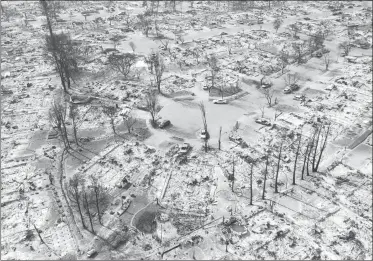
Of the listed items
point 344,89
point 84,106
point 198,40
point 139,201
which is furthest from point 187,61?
point 139,201

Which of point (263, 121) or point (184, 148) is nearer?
point (184, 148)

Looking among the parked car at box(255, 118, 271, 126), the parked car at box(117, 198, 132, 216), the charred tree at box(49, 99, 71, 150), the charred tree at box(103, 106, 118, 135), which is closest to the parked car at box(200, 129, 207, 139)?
the parked car at box(255, 118, 271, 126)

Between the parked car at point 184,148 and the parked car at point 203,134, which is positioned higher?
the parked car at point 203,134

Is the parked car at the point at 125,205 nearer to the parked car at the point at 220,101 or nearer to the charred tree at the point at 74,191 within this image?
the charred tree at the point at 74,191

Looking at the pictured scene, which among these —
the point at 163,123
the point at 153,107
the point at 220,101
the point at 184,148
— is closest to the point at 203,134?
the point at 184,148

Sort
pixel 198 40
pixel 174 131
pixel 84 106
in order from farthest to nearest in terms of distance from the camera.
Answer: pixel 198 40 < pixel 84 106 < pixel 174 131

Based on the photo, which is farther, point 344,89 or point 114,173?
point 344,89

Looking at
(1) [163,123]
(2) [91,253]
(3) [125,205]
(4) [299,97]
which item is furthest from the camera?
(4) [299,97]

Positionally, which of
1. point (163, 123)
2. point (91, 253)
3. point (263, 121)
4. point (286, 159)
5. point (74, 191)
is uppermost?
point (163, 123)

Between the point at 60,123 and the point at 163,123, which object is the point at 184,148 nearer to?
the point at 163,123

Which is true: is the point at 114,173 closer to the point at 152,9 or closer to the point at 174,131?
the point at 174,131

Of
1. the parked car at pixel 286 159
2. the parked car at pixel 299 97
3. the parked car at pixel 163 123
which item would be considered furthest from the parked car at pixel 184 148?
the parked car at pixel 299 97
